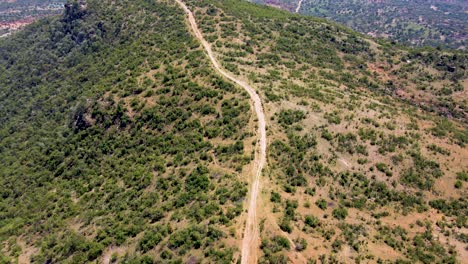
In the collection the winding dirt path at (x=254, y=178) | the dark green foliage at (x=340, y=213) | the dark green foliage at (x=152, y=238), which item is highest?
the winding dirt path at (x=254, y=178)

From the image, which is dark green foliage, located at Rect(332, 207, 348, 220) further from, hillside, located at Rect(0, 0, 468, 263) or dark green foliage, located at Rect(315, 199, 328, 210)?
dark green foliage, located at Rect(315, 199, 328, 210)

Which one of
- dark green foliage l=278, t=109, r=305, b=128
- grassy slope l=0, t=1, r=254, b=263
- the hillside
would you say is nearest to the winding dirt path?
the hillside

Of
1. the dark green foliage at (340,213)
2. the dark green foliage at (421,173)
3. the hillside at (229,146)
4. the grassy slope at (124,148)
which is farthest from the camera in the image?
the dark green foliage at (421,173)

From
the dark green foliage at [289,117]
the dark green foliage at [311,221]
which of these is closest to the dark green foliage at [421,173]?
the dark green foliage at [311,221]

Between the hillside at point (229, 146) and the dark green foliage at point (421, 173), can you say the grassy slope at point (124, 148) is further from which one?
the dark green foliage at point (421, 173)

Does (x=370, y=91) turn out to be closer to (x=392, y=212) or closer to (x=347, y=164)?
(x=347, y=164)

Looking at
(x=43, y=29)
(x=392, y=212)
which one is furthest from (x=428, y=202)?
(x=43, y=29)
